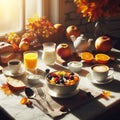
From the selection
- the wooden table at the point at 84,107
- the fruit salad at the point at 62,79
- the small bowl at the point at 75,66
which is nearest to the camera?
the wooden table at the point at 84,107

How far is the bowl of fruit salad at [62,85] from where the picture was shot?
1190mm

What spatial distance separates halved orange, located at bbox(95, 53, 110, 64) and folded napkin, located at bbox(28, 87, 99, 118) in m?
0.35

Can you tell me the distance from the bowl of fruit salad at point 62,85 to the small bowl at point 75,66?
8.5 inches

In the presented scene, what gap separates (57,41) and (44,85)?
648 millimetres

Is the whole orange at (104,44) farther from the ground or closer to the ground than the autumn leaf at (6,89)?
farther from the ground

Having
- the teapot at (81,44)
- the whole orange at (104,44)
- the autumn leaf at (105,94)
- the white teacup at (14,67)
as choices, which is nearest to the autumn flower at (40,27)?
the teapot at (81,44)

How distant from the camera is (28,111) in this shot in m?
1.12

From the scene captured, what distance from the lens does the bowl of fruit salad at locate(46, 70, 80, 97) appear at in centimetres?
119

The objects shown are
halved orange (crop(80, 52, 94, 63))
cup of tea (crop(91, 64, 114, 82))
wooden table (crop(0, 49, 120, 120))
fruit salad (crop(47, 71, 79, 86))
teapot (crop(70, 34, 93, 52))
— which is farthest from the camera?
teapot (crop(70, 34, 93, 52))

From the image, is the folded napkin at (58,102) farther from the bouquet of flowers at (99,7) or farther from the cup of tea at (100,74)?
the bouquet of flowers at (99,7)

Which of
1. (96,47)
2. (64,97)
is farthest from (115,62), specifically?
(64,97)

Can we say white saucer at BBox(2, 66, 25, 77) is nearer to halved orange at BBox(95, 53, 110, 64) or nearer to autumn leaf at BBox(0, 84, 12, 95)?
autumn leaf at BBox(0, 84, 12, 95)

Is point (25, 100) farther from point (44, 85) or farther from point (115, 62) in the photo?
point (115, 62)

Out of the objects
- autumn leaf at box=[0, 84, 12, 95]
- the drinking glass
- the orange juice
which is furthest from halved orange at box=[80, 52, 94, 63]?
autumn leaf at box=[0, 84, 12, 95]
